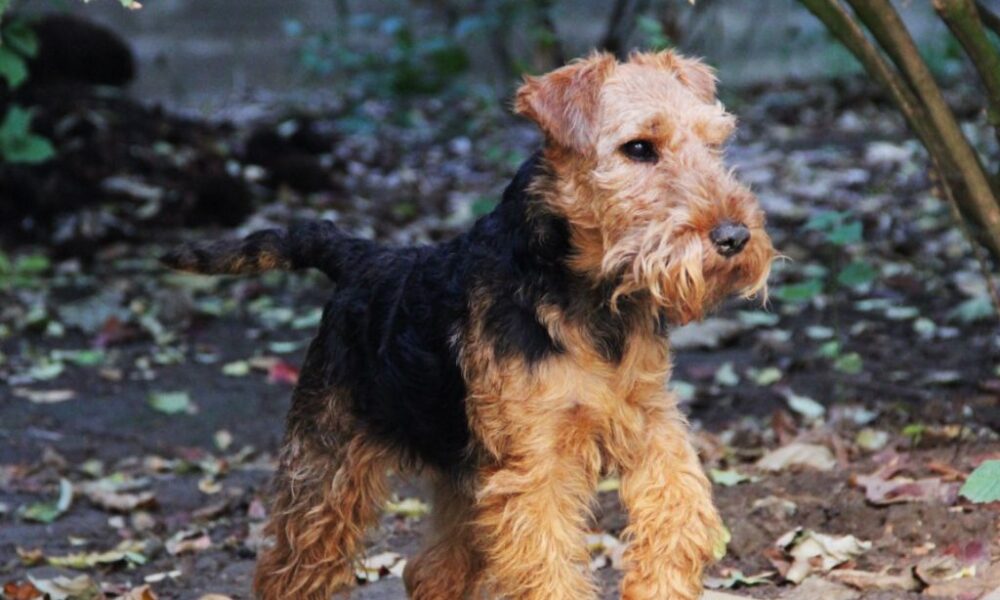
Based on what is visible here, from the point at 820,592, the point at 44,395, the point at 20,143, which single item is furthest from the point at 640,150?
the point at 20,143

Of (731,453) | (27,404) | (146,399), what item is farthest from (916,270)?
(27,404)

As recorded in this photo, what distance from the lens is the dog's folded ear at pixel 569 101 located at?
343 cm

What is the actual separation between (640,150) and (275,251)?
4.31ft

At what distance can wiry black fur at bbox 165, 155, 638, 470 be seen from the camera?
138 inches

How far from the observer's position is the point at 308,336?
7457mm

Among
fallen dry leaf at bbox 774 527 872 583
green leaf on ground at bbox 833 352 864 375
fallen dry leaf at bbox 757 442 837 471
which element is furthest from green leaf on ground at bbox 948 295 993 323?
fallen dry leaf at bbox 774 527 872 583

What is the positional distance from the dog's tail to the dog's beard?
1.14 m

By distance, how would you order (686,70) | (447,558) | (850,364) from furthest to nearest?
1. (850,364)
2. (447,558)
3. (686,70)

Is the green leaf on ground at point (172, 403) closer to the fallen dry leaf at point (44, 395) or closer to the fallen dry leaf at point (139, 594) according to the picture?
the fallen dry leaf at point (44, 395)

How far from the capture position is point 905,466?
4891mm

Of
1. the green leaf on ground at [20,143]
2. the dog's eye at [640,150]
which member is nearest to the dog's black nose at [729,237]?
the dog's eye at [640,150]

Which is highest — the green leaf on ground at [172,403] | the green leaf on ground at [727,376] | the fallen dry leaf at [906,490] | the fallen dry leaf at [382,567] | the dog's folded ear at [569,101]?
the dog's folded ear at [569,101]

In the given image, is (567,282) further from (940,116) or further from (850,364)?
(850,364)

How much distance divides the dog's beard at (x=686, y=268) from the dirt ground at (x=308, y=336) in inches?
40.5
